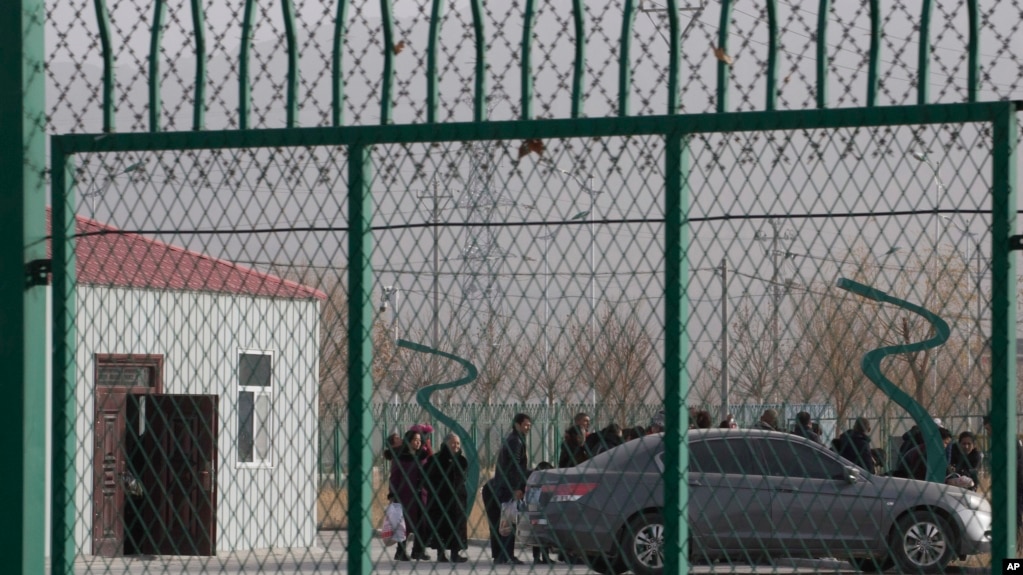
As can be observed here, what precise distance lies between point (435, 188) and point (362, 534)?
1.21 meters

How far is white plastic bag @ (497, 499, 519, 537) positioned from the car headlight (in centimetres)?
216

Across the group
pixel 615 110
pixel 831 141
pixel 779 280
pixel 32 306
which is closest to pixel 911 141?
pixel 831 141

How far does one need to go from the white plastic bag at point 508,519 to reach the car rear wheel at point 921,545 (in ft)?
6.29

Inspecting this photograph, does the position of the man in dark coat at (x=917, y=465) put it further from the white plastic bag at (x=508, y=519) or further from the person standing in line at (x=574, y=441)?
the white plastic bag at (x=508, y=519)

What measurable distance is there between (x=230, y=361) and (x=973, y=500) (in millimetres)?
10555

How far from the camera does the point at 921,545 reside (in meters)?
6.56

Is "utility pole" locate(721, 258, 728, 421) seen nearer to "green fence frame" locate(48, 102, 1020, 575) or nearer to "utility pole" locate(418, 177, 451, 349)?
Result: "green fence frame" locate(48, 102, 1020, 575)

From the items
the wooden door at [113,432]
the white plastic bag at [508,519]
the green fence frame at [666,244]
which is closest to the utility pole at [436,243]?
the green fence frame at [666,244]

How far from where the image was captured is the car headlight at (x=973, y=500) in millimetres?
5171

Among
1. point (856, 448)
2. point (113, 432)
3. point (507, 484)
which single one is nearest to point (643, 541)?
point (856, 448)

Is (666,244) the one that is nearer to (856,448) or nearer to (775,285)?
(775,285)

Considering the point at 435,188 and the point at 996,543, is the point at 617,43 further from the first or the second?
the point at 996,543

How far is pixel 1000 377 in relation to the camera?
425 centimetres

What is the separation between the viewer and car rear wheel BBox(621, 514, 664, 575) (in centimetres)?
513
